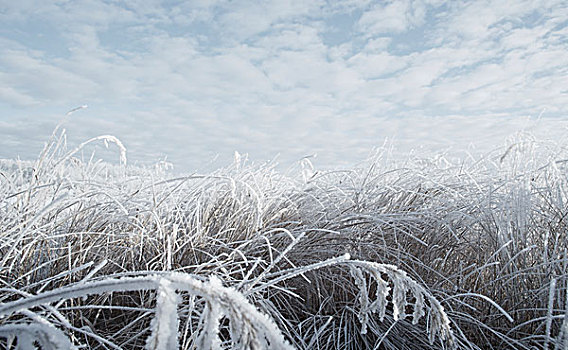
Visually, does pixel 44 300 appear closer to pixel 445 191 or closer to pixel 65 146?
pixel 65 146

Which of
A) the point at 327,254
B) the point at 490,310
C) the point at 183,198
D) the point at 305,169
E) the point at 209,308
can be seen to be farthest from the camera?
the point at 305,169

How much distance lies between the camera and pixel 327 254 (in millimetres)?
2049

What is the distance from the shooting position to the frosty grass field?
4.85 feet

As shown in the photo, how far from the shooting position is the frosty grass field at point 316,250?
1.48m

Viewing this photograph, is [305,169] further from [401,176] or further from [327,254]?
[327,254]

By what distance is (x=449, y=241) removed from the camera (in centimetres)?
210

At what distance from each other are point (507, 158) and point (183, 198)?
6.50ft

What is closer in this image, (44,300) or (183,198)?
(44,300)

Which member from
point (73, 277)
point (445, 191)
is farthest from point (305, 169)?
point (73, 277)

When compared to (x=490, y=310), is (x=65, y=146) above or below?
above

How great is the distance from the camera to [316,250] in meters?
1.97

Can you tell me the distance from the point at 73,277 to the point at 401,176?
189 cm

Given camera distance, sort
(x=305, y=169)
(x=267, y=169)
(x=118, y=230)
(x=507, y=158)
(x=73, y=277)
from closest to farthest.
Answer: (x=73, y=277), (x=118, y=230), (x=507, y=158), (x=267, y=169), (x=305, y=169)

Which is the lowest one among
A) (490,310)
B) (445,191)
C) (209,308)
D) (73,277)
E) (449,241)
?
(490,310)
